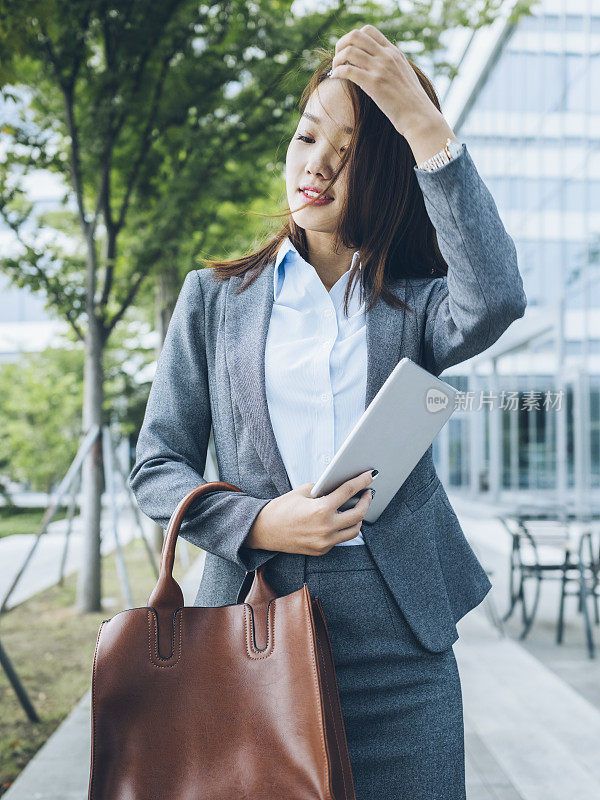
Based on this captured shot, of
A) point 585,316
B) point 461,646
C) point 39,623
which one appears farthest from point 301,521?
point 585,316

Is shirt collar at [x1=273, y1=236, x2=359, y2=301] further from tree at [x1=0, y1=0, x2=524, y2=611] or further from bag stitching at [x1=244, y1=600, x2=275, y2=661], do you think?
tree at [x1=0, y1=0, x2=524, y2=611]

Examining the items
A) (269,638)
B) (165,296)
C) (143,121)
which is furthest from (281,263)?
(165,296)

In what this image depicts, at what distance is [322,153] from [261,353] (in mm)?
350

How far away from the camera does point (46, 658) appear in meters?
5.62

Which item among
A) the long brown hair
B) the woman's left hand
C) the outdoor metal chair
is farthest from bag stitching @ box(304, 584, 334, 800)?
the outdoor metal chair

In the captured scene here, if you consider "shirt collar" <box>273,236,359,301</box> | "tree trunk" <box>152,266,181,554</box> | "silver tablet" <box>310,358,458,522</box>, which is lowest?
"silver tablet" <box>310,358,458,522</box>

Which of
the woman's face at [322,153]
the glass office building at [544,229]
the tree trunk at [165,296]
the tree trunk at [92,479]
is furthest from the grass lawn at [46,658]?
the glass office building at [544,229]

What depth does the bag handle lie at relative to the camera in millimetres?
1046

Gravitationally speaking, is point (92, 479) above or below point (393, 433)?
below

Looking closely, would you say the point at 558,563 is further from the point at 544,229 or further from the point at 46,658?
the point at 544,229

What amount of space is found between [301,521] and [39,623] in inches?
249

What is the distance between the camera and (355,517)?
107cm

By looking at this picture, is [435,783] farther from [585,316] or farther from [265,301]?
[585,316]

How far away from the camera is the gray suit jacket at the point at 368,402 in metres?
1.10
